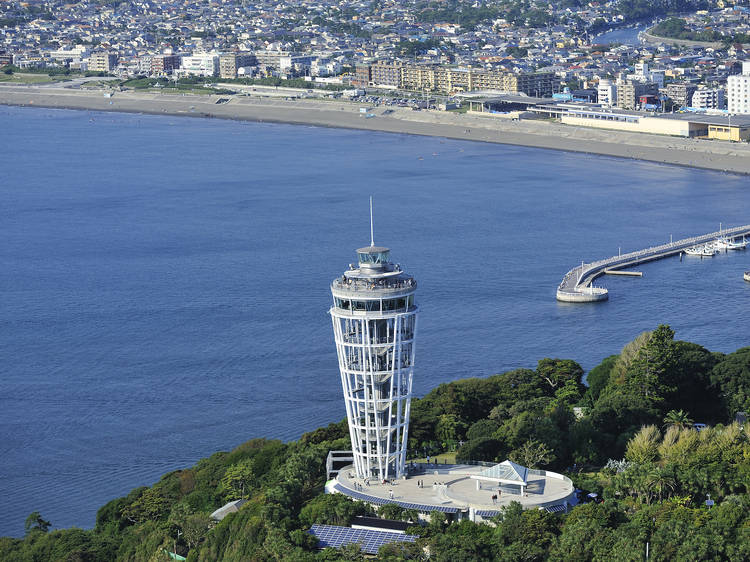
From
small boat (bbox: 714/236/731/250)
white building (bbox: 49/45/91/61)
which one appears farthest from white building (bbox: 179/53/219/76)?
small boat (bbox: 714/236/731/250)

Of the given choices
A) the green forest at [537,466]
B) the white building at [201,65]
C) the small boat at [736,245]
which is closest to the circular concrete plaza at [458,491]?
the green forest at [537,466]

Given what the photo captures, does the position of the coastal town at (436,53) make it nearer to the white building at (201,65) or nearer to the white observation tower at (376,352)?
the white building at (201,65)

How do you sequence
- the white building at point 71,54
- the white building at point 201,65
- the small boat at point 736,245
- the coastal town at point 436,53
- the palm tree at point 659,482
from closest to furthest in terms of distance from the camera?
the palm tree at point 659,482, the small boat at point 736,245, the coastal town at point 436,53, the white building at point 201,65, the white building at point 71,54

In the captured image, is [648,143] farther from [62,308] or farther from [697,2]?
[697,2]

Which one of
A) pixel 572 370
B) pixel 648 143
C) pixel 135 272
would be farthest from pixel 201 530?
A: pixel 648 143

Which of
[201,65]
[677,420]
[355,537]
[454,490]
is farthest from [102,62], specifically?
[355,537]

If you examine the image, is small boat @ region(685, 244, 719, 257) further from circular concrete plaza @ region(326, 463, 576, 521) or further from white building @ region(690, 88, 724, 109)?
white building @ region(690, 88, 724, 109)
